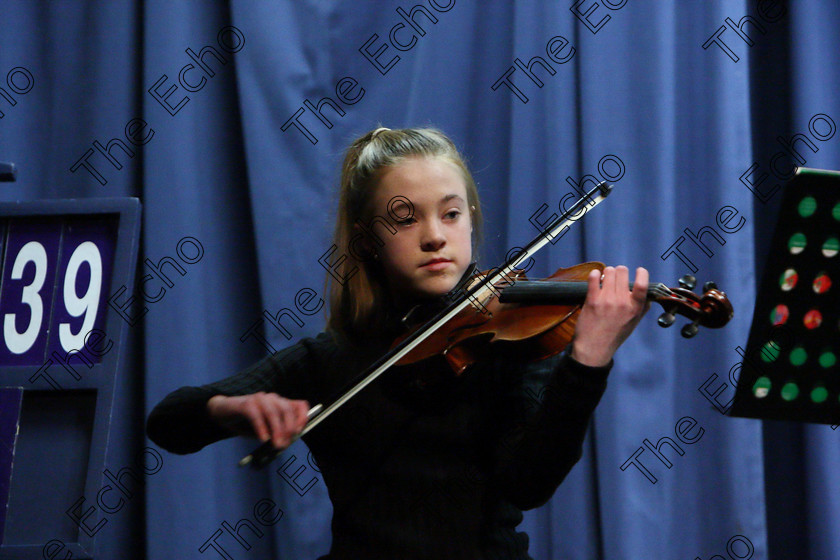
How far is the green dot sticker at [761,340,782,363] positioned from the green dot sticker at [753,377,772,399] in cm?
2

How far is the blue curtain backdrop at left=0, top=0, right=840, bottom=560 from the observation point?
1.39 m

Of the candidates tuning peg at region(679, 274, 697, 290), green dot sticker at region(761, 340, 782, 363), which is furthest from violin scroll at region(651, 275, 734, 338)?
green dot sticker at region(761, 340, 782, 363)

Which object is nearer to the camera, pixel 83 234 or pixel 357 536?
pixel 357 536

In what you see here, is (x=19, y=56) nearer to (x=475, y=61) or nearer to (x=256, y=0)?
(x=256, y=0)

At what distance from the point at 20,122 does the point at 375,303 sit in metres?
0.83

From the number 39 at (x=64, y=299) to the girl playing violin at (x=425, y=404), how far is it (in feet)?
0.79

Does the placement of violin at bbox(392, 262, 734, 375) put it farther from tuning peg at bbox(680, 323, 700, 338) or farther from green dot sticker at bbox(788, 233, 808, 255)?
green dot sticker at bbox(788, 233, 808, 255)

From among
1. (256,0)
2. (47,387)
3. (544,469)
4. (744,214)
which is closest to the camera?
(544,469)

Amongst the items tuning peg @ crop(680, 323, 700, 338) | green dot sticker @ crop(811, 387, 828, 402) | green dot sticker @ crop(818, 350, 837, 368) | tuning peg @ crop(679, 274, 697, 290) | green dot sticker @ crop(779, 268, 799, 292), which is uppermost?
tuning peg @ crop(679, 274, 697, 290)

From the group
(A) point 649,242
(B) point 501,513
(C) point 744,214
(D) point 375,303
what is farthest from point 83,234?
(C) point 744,214

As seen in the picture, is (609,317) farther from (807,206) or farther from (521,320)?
(807,206)

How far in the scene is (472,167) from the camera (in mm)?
1526

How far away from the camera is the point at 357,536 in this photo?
1.01 m

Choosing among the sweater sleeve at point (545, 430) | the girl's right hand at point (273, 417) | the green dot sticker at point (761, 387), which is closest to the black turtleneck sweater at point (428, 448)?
the sweater sleeve at point (545, 430)
